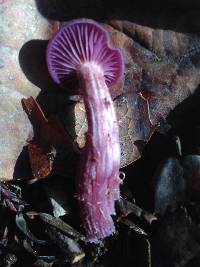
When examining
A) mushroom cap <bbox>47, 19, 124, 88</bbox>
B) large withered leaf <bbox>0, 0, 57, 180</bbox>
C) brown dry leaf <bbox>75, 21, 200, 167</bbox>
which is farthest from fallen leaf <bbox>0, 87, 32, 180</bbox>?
brown dry leaf <bbox>75, 21, 200, 167</bbox>

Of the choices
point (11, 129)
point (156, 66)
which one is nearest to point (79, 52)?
point (156, 66)

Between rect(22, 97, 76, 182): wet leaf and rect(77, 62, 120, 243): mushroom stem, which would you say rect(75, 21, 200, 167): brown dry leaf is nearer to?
rect(77, 62, 120, 243): mushroom stem

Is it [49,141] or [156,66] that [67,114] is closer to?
[49,141]

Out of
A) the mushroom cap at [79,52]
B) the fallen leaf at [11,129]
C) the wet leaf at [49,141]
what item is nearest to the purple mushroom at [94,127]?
the mushroom cap at [79,52]

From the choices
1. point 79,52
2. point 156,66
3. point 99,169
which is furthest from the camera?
point 156,66

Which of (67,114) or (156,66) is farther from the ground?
(156,66)

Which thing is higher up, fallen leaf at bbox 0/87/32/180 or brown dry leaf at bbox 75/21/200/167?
brown dry leaf at bbox 75/21/200/167

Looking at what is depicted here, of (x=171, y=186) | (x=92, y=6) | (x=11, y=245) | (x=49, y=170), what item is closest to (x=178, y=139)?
(x=171, y=186)

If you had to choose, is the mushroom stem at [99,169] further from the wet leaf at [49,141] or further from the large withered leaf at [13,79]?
the large withered leaf at [13,79]
